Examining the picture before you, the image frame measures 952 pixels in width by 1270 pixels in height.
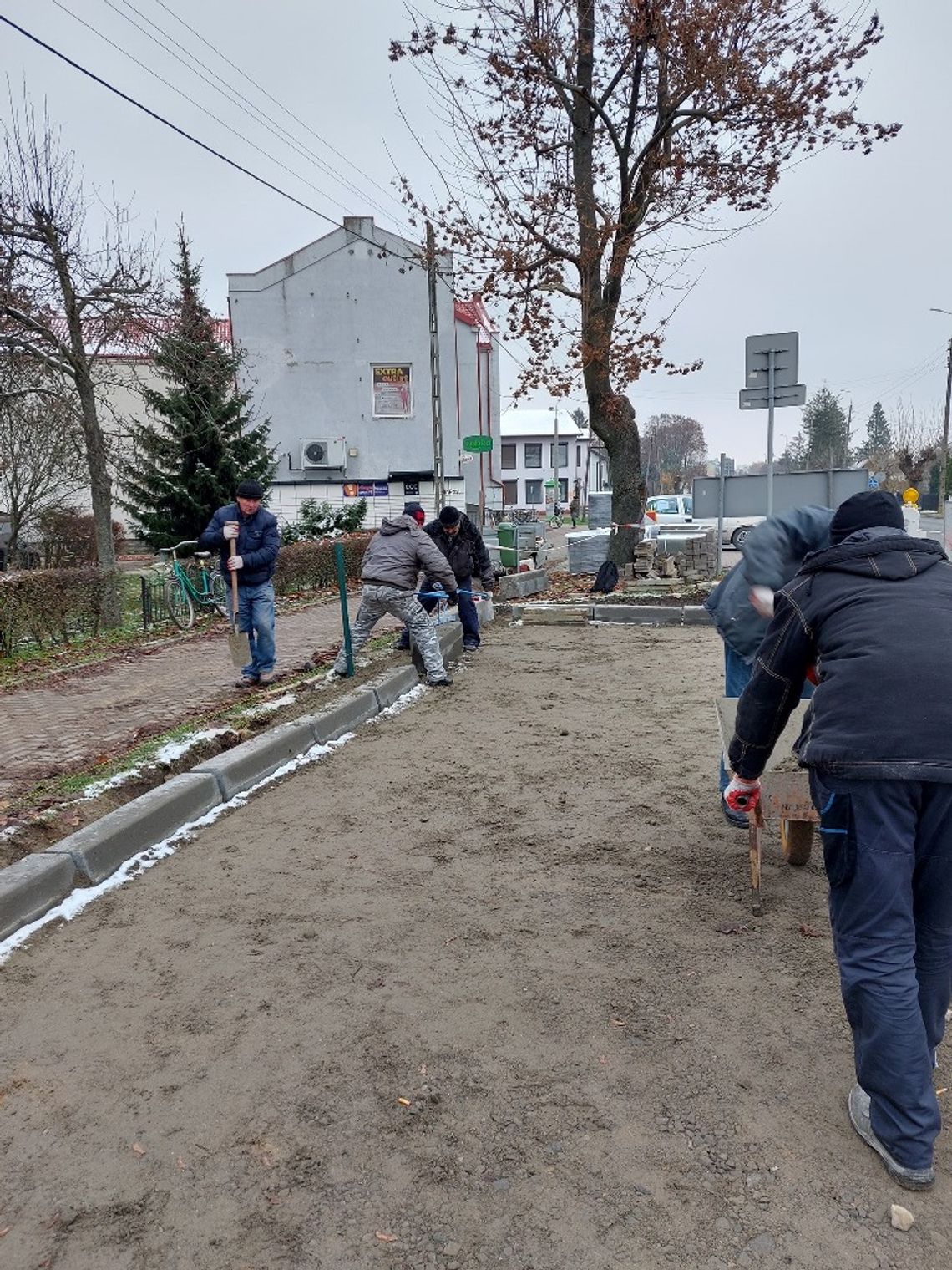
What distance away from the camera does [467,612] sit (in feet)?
32.4

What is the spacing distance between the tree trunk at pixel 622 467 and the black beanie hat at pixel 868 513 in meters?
12.8

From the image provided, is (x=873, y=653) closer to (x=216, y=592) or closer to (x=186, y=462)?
(x=216, y=592)

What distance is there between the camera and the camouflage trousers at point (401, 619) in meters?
7.88

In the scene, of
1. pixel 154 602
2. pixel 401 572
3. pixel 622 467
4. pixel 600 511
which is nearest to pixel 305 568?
pixel 154 602

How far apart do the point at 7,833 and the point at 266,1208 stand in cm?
284

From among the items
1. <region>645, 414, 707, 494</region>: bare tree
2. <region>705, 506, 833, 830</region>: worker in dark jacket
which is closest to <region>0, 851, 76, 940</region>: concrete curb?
<region>705, 506, 833, 830</region>: worker in dark jacket

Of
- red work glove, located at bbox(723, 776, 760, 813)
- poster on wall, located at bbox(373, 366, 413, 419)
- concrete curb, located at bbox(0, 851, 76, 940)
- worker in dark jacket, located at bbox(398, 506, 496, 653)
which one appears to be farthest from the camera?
poster on wall, located at bbox(373, 366, 413, 419)

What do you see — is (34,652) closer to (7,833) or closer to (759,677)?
(7,833)

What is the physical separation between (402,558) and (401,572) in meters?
0.13

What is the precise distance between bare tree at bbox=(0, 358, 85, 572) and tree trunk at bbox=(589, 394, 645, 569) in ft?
28.1

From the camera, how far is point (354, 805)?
16.8 ft

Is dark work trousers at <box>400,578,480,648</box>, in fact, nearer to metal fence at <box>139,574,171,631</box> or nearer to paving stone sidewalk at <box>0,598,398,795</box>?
paving stone sidewalk at <box>0,598,398,795</box>

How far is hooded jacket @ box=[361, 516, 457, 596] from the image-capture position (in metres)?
7.81

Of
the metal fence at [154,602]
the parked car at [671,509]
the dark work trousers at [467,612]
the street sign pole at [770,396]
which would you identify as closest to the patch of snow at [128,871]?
the dark work trousers at [467,612]
